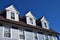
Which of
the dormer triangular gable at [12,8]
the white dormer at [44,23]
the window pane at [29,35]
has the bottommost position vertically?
the window pane at [29,35]

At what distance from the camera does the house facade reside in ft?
59.7

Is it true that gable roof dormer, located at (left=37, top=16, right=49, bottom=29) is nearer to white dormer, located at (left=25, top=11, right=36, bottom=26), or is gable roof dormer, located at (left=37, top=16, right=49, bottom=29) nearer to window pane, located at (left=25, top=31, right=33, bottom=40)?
white dormer, located at (left=25, top=11, right=36, bottom=26)

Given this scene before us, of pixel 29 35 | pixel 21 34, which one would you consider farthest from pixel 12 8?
pixel 29 35

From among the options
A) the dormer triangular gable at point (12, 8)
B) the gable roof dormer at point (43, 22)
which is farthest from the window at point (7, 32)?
the gable roof dormer at point (43, 22)

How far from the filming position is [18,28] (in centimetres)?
1958

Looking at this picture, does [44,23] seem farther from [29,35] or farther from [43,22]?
[29,35]

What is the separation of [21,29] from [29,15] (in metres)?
3.85

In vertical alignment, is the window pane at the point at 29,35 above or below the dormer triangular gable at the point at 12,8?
below

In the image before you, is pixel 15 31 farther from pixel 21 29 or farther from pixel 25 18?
pixel 25 18

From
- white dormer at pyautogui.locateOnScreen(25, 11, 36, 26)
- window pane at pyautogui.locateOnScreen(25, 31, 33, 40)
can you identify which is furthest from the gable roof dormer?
window pane at pyautogui.locateOnScreen(25, 31, 33, 40)

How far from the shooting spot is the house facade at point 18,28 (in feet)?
59.7

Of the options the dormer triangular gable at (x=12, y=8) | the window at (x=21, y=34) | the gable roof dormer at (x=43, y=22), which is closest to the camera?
the window at (x=21, y=34)

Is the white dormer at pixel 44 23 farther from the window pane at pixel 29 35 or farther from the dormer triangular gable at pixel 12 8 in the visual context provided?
the dormer triangular gable at pixel 12 8

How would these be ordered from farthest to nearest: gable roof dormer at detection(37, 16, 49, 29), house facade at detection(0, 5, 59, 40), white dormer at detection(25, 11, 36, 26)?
gable roof dormer at detection(37, 16, 49, 29), white dormer at detection(25, 11, 36, 26), house facade at detection(0, 5, 59, 40)
